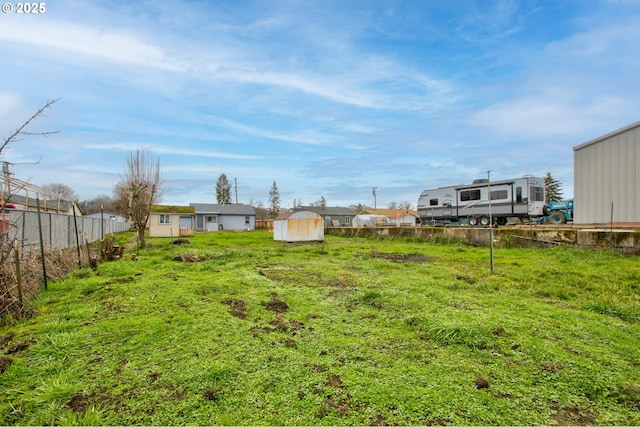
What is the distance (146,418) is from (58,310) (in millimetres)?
3253

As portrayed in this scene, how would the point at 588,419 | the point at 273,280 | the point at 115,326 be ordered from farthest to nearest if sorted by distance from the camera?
the point at 273,280, the point at 115,326, the point at 588,419

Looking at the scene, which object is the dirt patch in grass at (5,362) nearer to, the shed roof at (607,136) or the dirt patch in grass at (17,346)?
the dirt patch in grass at (17,346)

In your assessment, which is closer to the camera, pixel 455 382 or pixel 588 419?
pixel 588 419

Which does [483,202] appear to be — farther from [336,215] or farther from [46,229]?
[336,215]

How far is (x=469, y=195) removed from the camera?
19344mm

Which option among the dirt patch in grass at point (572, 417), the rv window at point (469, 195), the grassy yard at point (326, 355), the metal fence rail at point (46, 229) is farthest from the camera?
the rv window at point (469, 195)

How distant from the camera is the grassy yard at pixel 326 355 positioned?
2.21m

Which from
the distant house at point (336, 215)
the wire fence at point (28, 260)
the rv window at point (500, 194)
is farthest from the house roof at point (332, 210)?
the wire fence at point (28, 260)

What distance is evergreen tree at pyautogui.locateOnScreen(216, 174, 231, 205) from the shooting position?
6084 cm

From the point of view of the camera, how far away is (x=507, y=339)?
10.3ft

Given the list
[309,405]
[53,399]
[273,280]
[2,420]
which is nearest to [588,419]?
[309,405]

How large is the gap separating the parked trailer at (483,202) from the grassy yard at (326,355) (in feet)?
40.2

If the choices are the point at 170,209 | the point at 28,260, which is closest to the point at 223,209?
the point at 170,209

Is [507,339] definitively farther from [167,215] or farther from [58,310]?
[167,215]
